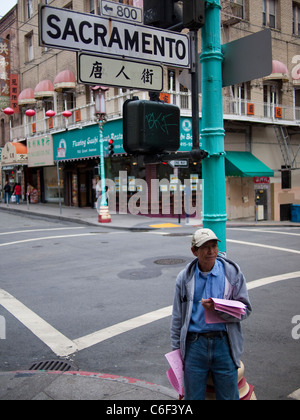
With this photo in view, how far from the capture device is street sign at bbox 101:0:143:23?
3.41m

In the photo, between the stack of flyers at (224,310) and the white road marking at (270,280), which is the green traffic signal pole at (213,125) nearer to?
the stack of flyers at (224,310)

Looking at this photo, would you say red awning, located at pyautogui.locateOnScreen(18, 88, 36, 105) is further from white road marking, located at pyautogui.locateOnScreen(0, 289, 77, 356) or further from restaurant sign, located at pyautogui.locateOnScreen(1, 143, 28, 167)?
white road marking, located at pyautogui.locateOnScreen(0, 289, 77, 356)

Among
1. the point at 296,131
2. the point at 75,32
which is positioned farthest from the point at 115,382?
the point at 296,131

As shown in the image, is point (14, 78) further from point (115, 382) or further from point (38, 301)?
point (115, 382)

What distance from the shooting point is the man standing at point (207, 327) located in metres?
2.93

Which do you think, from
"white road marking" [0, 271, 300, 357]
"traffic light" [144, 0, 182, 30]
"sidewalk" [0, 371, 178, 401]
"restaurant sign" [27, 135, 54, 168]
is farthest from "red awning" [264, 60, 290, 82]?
"sidewalk" [0, 371, 178, 401]

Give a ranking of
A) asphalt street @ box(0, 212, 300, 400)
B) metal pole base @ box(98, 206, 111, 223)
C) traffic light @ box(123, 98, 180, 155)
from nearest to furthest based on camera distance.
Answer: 1. traffic light @ box(123, 98, 180, 155)
2. asphalt street @ box(0, 212, 300, 400)
3. metal pole base @ box(98, 206, 111, 223)

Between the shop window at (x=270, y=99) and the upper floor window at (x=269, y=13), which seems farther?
the upper floor window at (x=269, y=13)

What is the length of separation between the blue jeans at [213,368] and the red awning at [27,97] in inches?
1176

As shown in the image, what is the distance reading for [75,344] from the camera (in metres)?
5.39

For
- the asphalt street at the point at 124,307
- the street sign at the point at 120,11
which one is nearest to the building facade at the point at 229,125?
the asphalt street at the point at 124,307

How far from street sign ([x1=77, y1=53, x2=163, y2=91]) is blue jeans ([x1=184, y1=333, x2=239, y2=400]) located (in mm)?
2136

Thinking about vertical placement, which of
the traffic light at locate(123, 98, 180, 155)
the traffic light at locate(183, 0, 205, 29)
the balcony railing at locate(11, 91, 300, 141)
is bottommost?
the traffic light at locate(123, 98, 180, 155)

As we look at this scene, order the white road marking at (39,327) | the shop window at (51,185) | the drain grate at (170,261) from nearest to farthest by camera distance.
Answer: the white road marking at (39,327)
the drain grate at (170,261)
the shop window at (51,185)
